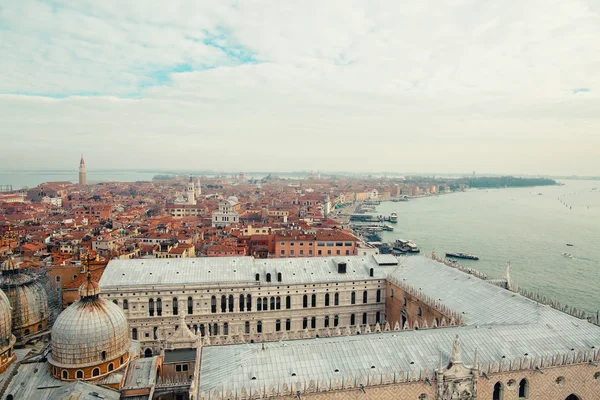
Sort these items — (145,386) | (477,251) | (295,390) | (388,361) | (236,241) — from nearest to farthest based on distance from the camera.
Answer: (295,390), (388,361), (145,386), (236,241), (477,251)

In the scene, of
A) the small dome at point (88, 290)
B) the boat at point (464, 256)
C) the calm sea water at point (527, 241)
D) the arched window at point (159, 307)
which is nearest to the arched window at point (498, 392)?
the small dome at point (88, 290)

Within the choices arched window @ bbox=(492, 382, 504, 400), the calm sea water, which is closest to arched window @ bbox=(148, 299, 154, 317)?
A: arched window @ bbox=(492, 382, 504, 400)

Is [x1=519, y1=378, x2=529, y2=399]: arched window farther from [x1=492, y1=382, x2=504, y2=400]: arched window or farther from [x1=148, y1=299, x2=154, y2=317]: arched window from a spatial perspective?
[x1=148, y1=299, x2=154, y2=317]: arched window

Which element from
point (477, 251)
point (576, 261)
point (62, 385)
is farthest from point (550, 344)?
point (477, 251)

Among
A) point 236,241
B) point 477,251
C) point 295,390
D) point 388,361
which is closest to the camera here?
point 295,390

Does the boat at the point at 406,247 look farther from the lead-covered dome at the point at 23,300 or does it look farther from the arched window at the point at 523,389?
the lead-covered dome at the point at 23,300

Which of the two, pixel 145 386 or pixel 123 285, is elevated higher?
pixel 123 285

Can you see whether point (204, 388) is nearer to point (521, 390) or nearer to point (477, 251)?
point (521, 390)
